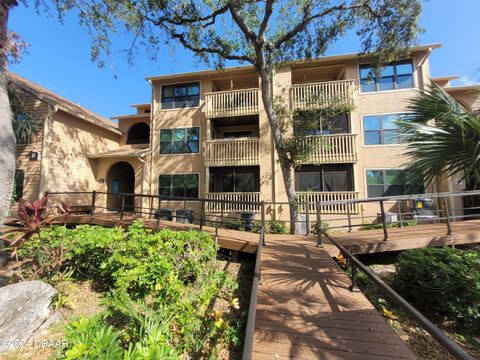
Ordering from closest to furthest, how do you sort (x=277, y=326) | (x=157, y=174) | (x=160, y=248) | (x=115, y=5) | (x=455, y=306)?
1. (x=277, y=326)
2. (x=455, y=306)
3. (x=160, y=248)
4. (x=115, y=5)
5. (x=157, y=174)

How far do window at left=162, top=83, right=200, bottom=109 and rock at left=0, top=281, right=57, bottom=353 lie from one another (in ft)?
39.4

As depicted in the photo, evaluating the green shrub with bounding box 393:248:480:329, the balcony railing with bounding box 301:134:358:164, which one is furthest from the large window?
the green shrub with bounding box 393:248:480:329

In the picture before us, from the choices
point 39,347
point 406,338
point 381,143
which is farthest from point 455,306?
point 381,143

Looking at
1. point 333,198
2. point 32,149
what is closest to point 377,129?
point 333,198

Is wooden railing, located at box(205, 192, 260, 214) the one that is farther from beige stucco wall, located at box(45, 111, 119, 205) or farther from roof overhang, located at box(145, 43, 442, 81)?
beige stucco wall, located at box(45, 111, 119, 205)

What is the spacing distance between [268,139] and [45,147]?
11.4 m

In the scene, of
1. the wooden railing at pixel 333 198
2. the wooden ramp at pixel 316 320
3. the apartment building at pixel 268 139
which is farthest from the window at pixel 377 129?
the wooden ramp at pixel 316 320

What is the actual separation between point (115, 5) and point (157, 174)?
8083 mm

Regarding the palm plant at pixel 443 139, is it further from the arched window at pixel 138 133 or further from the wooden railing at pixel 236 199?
the arched window at pixel 138 133

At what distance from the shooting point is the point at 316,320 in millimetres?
2910

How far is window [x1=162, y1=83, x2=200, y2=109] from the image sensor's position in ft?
45.3

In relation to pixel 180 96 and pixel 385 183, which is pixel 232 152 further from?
pixel 385 183

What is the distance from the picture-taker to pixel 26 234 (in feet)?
14.4

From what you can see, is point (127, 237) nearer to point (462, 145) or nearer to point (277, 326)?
point (277, 326)
